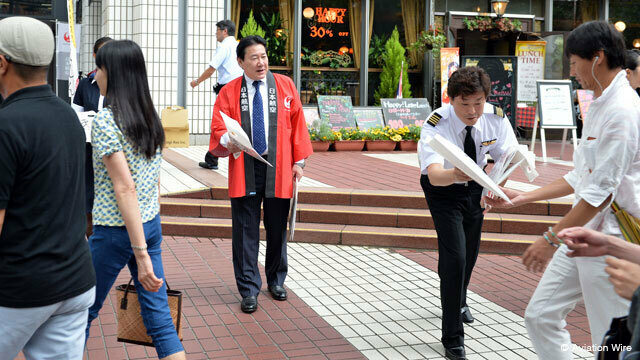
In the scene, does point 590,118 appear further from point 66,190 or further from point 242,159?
point 242,159

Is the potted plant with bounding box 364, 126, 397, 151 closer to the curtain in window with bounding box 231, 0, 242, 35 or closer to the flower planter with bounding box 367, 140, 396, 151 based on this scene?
the flower planter with bounding box 367, 140, 396, 151

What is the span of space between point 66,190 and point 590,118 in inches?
87.1

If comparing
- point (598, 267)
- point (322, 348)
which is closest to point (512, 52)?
point (322, 348)

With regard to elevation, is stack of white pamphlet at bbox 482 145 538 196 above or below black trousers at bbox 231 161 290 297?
above

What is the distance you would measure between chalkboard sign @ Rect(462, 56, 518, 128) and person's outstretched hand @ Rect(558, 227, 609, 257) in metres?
10.6

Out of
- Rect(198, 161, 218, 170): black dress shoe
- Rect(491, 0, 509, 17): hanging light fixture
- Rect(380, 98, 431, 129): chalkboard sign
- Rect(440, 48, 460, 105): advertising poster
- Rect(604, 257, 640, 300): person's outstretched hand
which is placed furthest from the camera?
Rect(491, 0, 509, 17): hanging light fixture

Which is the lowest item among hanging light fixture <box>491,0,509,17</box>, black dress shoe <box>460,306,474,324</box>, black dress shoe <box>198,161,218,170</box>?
black dress shoe <box>460,306,474,324</box>

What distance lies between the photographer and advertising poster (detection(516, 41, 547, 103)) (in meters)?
13.8

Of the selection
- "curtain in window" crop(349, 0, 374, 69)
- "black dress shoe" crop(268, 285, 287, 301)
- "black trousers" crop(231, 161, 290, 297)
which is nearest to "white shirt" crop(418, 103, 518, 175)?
"black trousers" crop(231, 161, 290, 297)

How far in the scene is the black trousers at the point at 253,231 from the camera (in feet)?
18.0

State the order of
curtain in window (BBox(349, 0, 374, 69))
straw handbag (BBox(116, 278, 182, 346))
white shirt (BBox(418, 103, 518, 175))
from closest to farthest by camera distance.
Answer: straw handbag (BBox(116, 278, 182, 346))
white shirt (BBox(418, 103, 518, 175))
curtain in window (BBox(349, 0, 374, 69))

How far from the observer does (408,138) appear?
13812mm

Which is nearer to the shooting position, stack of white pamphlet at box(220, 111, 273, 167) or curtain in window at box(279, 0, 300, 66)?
stack of white pamphlet at box(220, 111, 273, 167)

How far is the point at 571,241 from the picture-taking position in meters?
2.46
